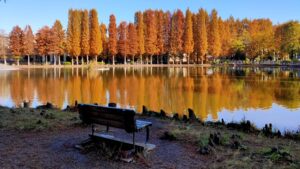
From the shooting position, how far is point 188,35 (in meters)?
58.8

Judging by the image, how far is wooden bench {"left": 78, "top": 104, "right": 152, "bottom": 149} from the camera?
410cm

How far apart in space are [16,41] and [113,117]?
175ft

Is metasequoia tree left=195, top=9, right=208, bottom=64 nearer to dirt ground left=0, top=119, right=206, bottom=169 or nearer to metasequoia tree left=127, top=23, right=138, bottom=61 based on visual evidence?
metasequoia tree left=127, top=23, right=138, bottom=61

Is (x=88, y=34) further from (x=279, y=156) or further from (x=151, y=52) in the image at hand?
(x=279, y=156)

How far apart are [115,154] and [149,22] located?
5733cm

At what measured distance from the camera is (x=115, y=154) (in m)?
4.28

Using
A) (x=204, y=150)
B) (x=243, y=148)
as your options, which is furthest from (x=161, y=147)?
(x=243, y=148)

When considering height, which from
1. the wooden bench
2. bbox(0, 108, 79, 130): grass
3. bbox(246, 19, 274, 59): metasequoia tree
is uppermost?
bbox(246, 19, 274, 59): metasequoia tree

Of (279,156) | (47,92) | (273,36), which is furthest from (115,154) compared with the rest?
(273,36)

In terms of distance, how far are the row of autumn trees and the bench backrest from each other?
5063 centimetres

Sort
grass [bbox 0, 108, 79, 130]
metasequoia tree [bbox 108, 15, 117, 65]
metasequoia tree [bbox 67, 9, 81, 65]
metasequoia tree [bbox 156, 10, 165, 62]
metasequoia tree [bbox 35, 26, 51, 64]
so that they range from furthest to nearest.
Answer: metasequoia tree [bbox 156, 10, 165, 62] → metasequoia tree [bbox 108, 15, 117, 65] → metasequoia tree [bbox 67, 9, 81, 65] → metasequoia tree [bbox 35, 26, 51, 64] → grass [bbox 0, 108, 79, 130]

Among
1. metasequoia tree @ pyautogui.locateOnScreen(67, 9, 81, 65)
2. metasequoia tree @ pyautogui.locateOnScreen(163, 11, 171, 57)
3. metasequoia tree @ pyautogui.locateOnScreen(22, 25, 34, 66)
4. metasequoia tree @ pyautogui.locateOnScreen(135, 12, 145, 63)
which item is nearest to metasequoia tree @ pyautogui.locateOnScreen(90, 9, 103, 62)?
metasequoia tree @ pyautogui.locateOnScreen(67, 9, 81, 65)

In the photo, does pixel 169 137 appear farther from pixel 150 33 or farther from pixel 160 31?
pixel 160 31

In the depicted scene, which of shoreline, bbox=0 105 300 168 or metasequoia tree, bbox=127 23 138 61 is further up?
metasequoia tree, bbox=127 23 138 61
